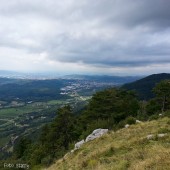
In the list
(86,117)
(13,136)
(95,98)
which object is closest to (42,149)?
(86,117)

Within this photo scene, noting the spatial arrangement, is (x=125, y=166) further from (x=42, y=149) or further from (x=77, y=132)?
(x=42, y=149)

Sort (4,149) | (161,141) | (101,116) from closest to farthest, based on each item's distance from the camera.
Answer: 1. (161,141)
2. (101,116)
3. (4,149)

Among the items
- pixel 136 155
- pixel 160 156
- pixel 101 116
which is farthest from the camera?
pixel 101 116

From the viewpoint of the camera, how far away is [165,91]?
175 ft

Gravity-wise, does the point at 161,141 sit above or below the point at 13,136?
above

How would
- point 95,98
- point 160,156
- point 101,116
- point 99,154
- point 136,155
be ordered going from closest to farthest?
point 160,156, point 136,155, point 99,154, point 101,116, point 95,98

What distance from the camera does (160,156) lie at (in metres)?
10.3

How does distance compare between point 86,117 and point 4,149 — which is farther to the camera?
point 4,149

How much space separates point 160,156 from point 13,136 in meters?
197

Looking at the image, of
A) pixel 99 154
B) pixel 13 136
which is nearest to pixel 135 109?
pixel 99 154

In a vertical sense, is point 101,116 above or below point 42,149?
above

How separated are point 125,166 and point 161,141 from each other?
4.47 meters

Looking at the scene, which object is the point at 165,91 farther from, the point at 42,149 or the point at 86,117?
the point at 42,149

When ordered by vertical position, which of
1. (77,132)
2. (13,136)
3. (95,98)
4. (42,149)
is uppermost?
(95,98)
